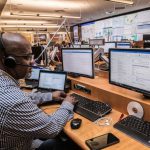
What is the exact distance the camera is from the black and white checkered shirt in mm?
882

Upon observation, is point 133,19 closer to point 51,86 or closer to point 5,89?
point 51,86

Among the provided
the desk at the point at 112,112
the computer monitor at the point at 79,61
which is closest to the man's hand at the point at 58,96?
the desk at the point at 112,112

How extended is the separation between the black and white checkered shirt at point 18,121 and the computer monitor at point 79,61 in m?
0.85

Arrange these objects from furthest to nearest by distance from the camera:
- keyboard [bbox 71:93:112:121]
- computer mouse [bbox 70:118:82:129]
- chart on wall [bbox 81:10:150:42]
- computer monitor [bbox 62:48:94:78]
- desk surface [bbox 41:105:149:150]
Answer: chart on wall [bbox 81:10:150:42] < computer monitor [bbox 62:48:94:78] < keyboard [bbox 71:93:112:121] < computer mouse [bbox 70:118:82:129] < desk surface [bbox 41:105:149:150]

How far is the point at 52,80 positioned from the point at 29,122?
1011 millimetres

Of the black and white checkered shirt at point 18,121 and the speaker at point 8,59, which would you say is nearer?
the black and white checkered shirt at point 18,121

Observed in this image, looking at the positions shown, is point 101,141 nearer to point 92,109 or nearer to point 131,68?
point 92,109

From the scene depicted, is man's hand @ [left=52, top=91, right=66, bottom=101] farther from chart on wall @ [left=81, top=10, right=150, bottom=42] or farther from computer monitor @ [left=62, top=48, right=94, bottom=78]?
chart on wall @ [left=81, top=10, right=150, bottom=42]

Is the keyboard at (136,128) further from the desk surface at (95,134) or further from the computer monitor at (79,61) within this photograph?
the computer monitor at (79,61)

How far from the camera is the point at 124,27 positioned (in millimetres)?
9547

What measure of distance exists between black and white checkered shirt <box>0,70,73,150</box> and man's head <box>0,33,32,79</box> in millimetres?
113

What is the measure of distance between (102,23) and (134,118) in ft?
35.0

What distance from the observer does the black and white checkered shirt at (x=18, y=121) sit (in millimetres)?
882

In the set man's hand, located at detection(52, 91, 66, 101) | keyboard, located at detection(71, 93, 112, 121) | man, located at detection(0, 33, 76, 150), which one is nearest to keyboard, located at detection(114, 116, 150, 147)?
keyboard, located at detection(71, 93, 112, 121)
